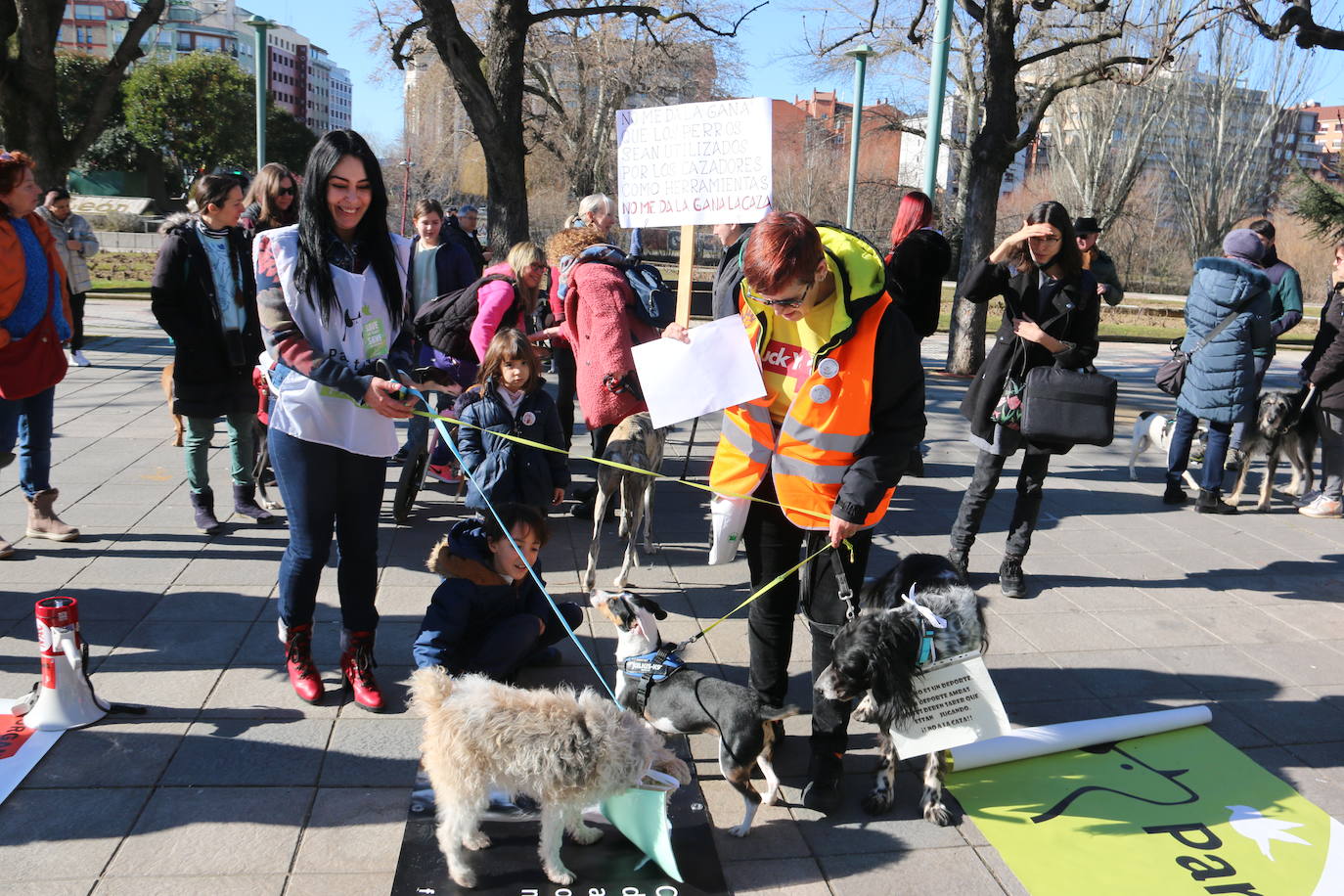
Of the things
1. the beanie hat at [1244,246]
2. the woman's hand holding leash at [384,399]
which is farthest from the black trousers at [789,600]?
the beanie hat at [1244,246]

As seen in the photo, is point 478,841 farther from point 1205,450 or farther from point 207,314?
point 1205,450

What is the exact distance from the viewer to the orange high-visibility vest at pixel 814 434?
3.05 m

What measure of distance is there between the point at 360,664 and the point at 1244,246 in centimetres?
661

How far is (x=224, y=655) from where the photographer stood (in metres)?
4.17

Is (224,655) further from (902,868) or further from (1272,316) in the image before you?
(1272,316)

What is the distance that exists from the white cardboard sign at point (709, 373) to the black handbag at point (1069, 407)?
243cm

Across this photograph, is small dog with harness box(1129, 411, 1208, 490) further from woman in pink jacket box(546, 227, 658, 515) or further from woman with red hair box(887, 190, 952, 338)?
woman in pink jacket box(546, 227, 658, 515)

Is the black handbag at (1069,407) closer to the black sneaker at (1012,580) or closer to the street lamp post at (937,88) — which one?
the black sneaker at (1012,580)

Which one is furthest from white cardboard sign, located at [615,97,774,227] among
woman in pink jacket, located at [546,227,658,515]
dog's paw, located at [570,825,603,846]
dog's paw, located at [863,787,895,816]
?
dog's paw, located at [570,825,603,846]

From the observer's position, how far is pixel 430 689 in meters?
2.82

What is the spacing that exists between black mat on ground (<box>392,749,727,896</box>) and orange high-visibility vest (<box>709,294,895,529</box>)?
43.3 inches

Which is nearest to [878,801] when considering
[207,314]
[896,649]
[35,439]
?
[896,649]

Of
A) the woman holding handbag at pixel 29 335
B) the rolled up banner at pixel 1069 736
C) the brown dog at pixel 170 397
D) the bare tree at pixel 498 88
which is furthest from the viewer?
the bare tree at pixel 498 88

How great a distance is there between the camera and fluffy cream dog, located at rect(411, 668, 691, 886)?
2684 mm
